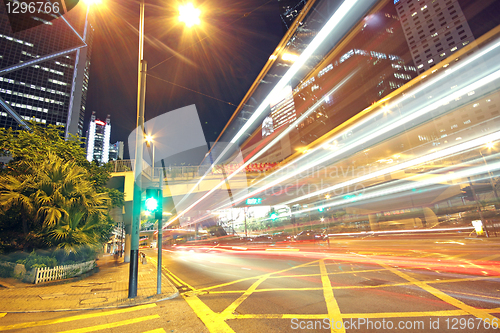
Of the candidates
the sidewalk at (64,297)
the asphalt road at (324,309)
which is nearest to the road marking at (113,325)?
the asphalt road at (324,309)

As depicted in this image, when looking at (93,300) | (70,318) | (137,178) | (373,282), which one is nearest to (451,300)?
(373,282)

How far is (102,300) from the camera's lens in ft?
24.7

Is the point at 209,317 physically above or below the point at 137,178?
below

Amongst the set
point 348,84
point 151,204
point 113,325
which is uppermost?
point 348,84

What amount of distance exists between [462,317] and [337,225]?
4249 centimetres

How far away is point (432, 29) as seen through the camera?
105m

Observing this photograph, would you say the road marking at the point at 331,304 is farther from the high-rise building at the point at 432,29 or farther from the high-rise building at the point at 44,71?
the high-rise building at the point at 44,71

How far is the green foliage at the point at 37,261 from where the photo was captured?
10828 millimetres

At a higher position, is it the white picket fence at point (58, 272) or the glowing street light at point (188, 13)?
the glowing street light at point (188, 13)

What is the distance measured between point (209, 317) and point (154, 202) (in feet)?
13.7

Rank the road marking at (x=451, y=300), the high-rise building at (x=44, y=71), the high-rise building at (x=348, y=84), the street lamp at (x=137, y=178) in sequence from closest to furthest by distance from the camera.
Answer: the road marking at (x=451, y=300), the street lamp at (x=137, y=178), the high-rise building at (x=348, y=84), the high-rise building at (x=44, y=71)

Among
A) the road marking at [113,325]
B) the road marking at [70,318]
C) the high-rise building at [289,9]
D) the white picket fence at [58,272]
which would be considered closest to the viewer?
the road marking at [113,325]

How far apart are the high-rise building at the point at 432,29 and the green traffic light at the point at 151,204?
123294 mm

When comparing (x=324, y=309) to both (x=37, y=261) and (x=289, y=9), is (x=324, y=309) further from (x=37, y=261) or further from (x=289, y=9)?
(x=289, y=9)
